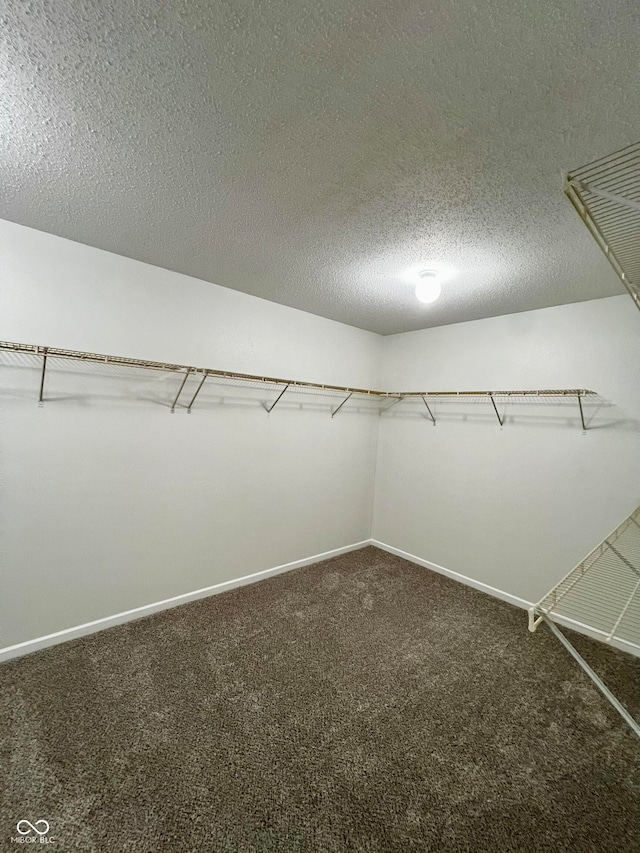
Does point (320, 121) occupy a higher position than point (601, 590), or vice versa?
point (320, 121)

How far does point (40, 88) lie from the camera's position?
984 millimetres

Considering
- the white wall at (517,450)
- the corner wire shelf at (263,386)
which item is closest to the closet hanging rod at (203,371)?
the corner wire shelf at (263,386)

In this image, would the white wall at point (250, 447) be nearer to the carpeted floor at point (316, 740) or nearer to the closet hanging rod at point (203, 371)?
the closet hanging rod at point (203, 371)

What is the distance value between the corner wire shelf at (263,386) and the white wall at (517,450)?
8cm

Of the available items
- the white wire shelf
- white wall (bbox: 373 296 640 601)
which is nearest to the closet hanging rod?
white wall (bbox: 373 296 640 601)

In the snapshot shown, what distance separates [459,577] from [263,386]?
239 centimetres

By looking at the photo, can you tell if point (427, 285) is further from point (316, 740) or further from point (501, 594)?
point (501, 594)

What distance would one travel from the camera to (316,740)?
1483 mm

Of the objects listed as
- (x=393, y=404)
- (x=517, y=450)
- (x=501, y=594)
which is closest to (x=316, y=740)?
(x=501, y=594)

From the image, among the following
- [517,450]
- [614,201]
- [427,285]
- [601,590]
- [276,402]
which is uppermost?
[427,285]

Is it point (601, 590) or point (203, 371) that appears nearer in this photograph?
point (601, 590)

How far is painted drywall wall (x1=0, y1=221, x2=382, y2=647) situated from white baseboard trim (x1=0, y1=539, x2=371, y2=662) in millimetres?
44

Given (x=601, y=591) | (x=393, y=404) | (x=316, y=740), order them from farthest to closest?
(x=393, y=404), (x=316, y=740), (x=601, y=591)

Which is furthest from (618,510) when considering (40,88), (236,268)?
(40,88)
